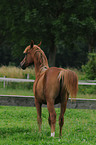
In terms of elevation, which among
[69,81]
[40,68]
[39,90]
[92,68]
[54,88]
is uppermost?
[40,68]

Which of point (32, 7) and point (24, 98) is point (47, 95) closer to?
point (24, 98)

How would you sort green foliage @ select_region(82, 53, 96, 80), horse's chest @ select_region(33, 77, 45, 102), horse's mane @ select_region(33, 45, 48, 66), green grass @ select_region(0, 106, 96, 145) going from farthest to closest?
1. green foliage @ select_region(82, 53, 96, 80)
2. horse's mane @ select_region(33, 45, 48, 66)
3. horse's chest @ select_region(33, 77, 45, 102)
4. green grass @ select_region(0, 106, 96, 145)

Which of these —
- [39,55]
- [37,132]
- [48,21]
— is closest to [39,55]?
[39,55]

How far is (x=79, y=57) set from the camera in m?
49.3

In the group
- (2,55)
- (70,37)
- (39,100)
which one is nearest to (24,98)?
(39,100)

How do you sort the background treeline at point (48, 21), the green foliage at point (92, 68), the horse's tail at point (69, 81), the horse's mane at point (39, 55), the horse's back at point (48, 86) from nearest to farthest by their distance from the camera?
the horse's tail at point (69, 81), the horse's back at point (48, 86), the horse's mane at point (39, 55), the green foliage at point (92, 68), the background treeline at point (48, 21)

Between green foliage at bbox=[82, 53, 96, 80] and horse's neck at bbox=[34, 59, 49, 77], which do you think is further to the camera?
green foliage at bbox=[82, 53, 96, 80]

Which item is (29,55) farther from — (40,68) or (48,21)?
(48,21)

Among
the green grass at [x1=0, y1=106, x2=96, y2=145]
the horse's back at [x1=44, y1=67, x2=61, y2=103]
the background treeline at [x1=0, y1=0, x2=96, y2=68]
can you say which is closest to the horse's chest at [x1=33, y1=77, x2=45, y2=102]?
the horse's back at [x1=44, y1=67, x2=61, y2=103]

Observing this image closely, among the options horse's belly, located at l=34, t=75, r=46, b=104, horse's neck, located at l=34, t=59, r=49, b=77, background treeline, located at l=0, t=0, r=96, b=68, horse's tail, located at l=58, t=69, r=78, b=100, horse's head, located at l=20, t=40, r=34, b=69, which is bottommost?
horse's belly, located at l=34, t=75, r=46, b=104

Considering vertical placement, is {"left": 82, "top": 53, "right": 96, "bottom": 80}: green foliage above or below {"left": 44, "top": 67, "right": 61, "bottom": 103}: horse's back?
below

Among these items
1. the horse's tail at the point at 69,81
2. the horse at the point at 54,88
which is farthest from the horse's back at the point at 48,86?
the horse's tail at the point at 69,81

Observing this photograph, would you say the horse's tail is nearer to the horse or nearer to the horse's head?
the horse

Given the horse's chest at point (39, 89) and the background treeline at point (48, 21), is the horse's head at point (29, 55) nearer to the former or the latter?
the horse's chest at point (39, 89)
